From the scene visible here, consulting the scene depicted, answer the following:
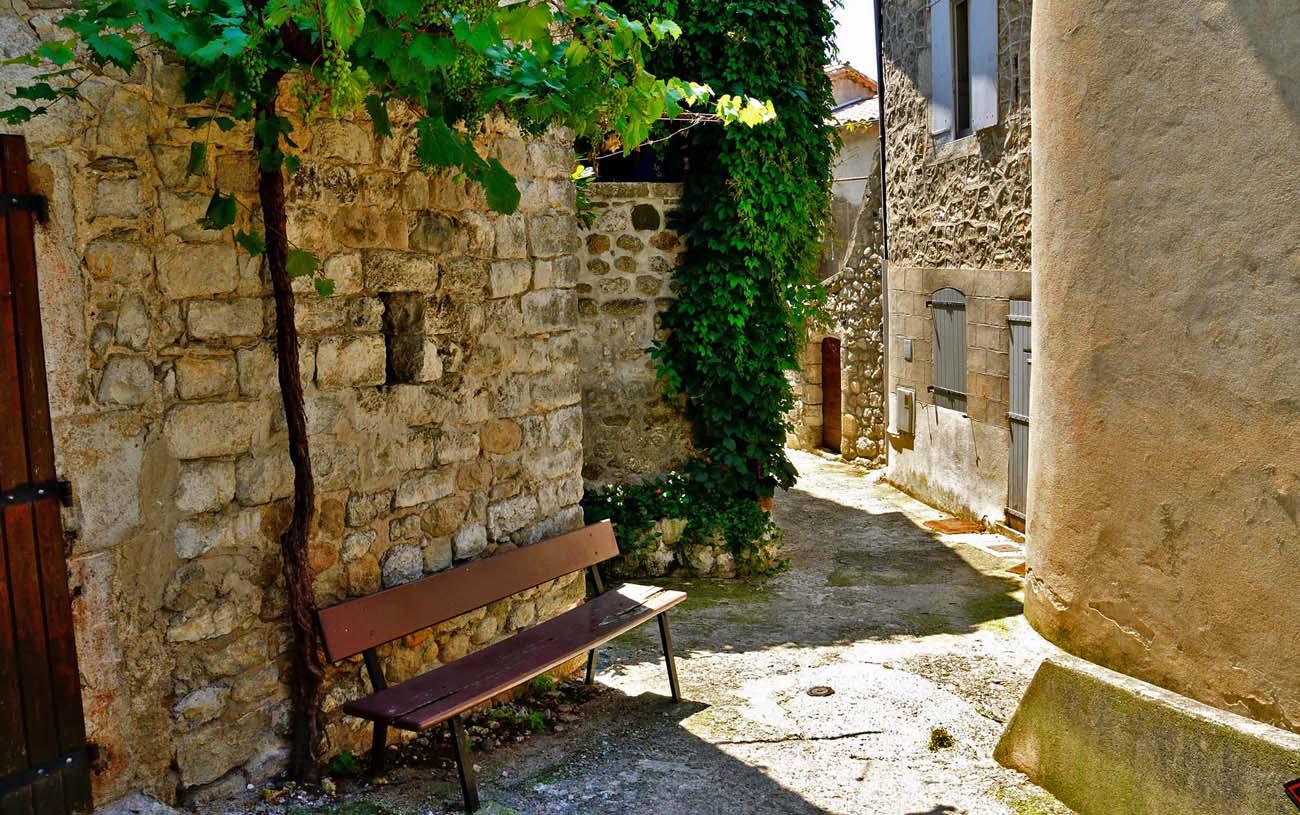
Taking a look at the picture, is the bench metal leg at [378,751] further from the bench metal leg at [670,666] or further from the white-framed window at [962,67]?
the white-framed window at [962,67]

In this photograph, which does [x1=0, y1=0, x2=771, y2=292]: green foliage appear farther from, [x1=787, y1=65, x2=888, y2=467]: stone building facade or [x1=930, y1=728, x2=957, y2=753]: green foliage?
[x1=787, y1=65, x2=888, y2=467]: stone building facade

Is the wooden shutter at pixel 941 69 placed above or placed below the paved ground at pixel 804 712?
above

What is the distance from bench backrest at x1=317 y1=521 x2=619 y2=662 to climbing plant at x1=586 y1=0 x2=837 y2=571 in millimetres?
2415

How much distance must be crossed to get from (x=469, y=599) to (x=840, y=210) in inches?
480

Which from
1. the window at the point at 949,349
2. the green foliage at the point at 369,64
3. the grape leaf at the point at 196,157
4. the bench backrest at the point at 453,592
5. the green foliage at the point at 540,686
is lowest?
the green foliage at the point at 540,686

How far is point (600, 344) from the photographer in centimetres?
736

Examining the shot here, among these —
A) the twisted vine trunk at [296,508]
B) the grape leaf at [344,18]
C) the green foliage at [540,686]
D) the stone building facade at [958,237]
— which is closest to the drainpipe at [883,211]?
the stone building facade at [958,237]

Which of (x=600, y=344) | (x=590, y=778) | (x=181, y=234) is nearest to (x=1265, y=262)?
(x=590, y=778)

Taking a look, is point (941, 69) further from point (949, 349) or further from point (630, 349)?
point (630, 349)

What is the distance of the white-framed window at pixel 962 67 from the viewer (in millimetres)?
8438

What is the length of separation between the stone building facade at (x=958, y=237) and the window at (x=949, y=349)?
54 millimetres

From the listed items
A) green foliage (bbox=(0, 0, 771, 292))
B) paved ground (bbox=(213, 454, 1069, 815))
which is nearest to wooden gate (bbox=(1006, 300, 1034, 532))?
Result: paved ground (bbox=(213, 454, 1069, 815))

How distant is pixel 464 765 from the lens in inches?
142

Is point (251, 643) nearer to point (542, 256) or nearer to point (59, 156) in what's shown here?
point (59, 156)
